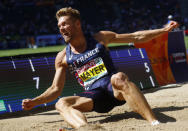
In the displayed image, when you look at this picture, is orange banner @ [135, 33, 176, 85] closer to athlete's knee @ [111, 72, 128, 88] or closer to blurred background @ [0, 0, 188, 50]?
athlete's knee @ [111, 72, 128, 88]

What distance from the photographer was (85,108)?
3.82m

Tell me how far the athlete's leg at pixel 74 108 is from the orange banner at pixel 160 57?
3.33 m

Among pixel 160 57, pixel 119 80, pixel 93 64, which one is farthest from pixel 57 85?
pixel 160 57

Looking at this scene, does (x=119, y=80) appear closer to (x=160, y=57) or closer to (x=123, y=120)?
(x=123, y=120)

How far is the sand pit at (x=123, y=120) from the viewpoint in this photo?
10.9ft

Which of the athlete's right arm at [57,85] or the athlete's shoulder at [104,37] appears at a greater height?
the athlete's shoulder at [104,37]

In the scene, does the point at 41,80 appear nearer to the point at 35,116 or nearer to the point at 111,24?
the point at 35,116

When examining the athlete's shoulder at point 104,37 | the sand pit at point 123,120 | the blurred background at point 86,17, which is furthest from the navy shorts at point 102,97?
the blurred background at point 86,17

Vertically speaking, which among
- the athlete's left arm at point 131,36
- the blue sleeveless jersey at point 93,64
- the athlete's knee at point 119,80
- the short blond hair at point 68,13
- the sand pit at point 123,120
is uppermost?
the short blond hair at point 68,13

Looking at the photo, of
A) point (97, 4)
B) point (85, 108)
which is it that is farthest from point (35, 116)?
point (97, 4)

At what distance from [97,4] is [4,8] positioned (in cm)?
1200

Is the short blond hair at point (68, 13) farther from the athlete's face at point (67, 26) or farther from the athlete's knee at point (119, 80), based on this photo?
the athlete's knee at point (119, 80)

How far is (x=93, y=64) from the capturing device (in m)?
3.81

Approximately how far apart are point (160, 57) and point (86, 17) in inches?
1188
